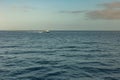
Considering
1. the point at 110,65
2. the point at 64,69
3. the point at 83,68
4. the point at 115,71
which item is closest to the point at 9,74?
the point at 64,69

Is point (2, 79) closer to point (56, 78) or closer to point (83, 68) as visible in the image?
point (56, 78)

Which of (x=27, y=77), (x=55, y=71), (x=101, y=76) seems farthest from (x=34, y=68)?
(x=101, y=76)

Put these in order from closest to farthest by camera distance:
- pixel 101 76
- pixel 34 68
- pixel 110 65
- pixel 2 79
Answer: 1. pixel 2 79
2. pixel 101 76
3. pixel 34 68
4. pixel 110 65

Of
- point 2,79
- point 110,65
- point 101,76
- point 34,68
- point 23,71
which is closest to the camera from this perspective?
point 2,79

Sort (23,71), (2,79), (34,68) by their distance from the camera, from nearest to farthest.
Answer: (2,79), (23,71), (34,68)

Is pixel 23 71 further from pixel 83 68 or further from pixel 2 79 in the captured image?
pixel 83 68

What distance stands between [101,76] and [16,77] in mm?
7400

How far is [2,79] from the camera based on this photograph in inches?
768

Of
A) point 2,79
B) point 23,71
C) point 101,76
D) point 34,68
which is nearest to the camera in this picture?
point 2,79

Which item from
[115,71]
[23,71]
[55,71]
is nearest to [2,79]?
[23,71]

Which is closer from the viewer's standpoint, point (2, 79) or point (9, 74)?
point (2, 79)

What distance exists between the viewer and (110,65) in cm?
2772

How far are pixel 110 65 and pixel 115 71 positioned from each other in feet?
12.9

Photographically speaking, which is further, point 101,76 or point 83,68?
point 83,68
